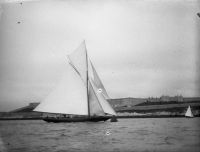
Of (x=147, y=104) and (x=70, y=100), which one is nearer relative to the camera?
(x=147, y=104)

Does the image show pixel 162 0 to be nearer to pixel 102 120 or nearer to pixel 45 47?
pixel 45 47

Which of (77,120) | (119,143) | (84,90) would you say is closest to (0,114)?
(119,143)

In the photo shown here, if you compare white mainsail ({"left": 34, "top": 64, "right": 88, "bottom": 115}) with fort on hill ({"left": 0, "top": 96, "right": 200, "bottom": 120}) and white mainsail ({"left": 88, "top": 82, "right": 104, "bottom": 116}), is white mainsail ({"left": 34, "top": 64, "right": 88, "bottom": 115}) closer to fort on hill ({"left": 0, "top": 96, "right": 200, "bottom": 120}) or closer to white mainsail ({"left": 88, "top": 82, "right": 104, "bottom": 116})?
white mainsail ({"left": 88, "top": 82, "right": 104, "bottom": 116})

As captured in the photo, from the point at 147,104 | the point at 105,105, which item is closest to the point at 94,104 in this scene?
the point at 105,105

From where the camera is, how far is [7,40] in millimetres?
6742

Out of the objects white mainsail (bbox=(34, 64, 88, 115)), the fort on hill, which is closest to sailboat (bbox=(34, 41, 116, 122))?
white mainsail (bbox=(34, 64, 88, 115))

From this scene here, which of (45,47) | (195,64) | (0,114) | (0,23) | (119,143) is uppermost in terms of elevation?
(0,23)

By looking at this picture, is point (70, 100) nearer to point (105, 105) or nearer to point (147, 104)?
point (105, 105)

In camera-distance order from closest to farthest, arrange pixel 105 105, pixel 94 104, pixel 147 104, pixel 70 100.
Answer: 1. pixel 147 104
2. pixel 70 100
3. pixel 105 105
4. pixel 94 104

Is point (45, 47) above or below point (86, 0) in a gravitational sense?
below

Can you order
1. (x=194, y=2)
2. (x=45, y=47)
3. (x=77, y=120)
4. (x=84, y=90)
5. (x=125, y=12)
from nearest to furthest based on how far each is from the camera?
(x=194, y=2), (x=125, y=12), (x=45, y=47), (x=84, y=90), (x=77, y=120)

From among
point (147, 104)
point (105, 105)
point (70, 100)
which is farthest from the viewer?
point (105, 105)

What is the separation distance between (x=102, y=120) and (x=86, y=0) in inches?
327

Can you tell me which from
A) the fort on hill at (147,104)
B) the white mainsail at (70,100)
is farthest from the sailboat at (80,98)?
the fort on hill at (147,104)
